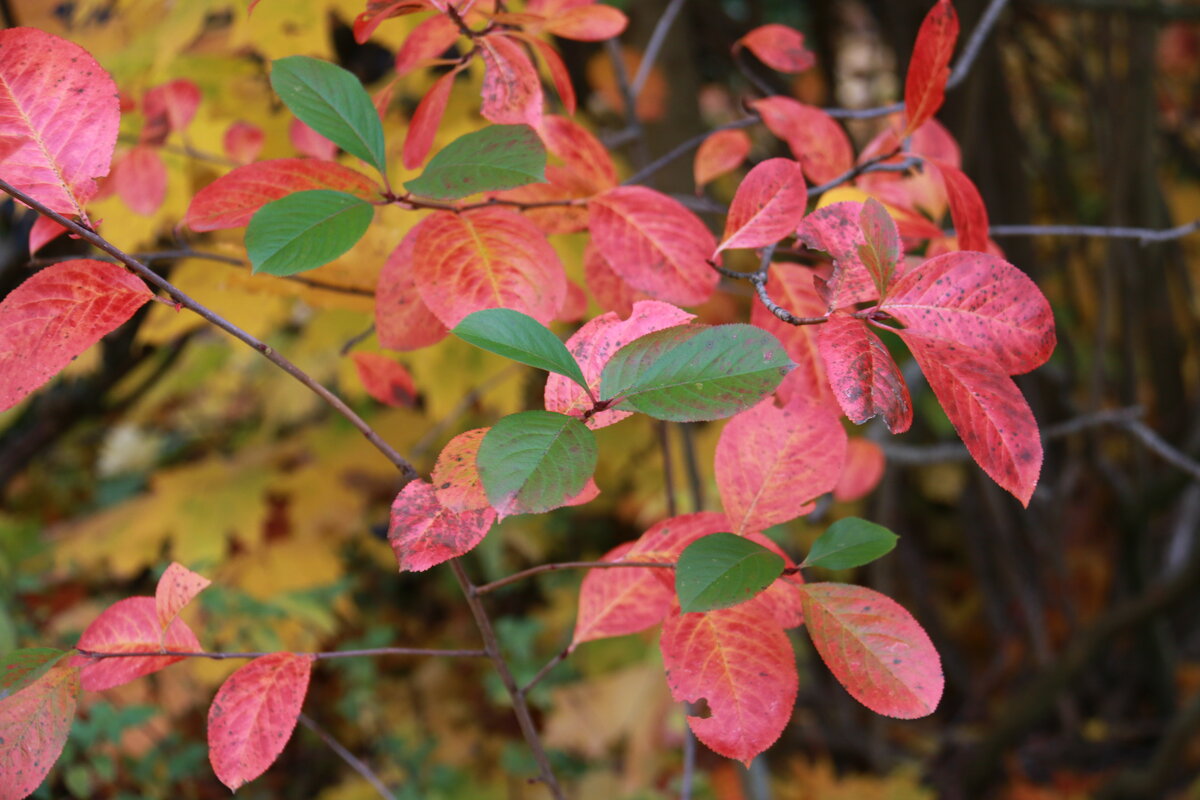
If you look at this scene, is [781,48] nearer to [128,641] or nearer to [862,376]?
[862,376]

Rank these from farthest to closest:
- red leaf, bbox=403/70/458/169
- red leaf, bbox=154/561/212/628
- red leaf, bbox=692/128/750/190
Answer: red leaf, bbox=692/128/750/190
red leaf, bbox=403/70/458/169
red leaf, bbox=154/561/212/628

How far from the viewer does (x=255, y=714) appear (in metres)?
0.37

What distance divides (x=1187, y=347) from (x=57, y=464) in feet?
9.41

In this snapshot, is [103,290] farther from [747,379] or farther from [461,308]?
[747,379]

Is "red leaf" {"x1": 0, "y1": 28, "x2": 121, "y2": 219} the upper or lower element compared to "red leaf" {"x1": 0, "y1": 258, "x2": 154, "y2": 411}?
upper

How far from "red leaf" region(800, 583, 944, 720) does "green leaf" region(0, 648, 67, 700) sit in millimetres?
330

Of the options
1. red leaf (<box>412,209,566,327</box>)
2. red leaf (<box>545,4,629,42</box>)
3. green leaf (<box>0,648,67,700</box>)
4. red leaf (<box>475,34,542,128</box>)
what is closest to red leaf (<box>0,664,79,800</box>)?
green leaf (<box>0,648,67,700</box>)

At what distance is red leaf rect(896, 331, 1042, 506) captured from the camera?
Answer: 1.06ft

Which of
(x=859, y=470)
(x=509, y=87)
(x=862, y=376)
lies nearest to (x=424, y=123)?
(x=509, y=87)

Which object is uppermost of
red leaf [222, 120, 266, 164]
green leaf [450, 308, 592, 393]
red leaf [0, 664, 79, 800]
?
green leaf [450, 308, 592, 393]

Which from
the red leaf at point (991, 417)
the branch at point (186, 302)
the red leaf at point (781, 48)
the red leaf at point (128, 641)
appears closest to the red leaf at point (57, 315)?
the branch at point (186, 302)

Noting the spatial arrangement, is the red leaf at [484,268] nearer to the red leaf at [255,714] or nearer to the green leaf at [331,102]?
the green leaf at [331,102]

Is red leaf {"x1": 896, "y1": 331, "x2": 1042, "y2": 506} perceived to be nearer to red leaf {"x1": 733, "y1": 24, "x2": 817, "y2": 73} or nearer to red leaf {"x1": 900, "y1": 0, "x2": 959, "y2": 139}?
red leaf {"x1": 900, "y1": 0, "x2": 959, "y2": 139}

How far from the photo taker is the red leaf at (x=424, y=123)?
1.58ft
